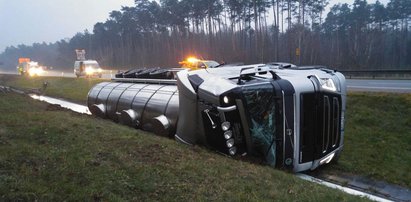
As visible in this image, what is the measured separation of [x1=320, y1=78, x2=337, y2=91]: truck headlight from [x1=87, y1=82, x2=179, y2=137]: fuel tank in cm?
389

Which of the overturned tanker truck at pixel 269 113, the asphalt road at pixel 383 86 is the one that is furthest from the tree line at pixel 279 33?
the overturned tanker truck at pixel 269 113

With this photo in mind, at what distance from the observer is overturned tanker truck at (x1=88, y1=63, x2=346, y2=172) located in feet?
21.5

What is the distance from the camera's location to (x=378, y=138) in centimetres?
1019

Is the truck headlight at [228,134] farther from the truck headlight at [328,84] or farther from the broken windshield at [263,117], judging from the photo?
the truck headlight at [328,84]

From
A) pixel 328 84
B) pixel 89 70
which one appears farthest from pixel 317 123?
pixel 89 70

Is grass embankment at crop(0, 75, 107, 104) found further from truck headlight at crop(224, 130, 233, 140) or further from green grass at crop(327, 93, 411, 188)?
truck headlight at crop(224, 130, 233, 140)

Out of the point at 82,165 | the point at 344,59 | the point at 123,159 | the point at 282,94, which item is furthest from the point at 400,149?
the point at 344,59

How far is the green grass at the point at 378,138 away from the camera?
26.4 feet

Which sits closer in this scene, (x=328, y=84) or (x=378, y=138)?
(x=328, y=84)

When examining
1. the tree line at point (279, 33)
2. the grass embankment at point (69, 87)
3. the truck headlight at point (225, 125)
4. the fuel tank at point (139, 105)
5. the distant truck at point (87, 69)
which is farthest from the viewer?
the tree line at point (279, 33)

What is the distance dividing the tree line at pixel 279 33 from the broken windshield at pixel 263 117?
4503 centimetres

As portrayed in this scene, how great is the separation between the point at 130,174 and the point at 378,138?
7.56 meters

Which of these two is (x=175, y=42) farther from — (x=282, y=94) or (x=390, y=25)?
(x=282, y=94)

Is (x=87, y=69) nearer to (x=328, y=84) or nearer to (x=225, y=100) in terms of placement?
(x=225, y=100)
